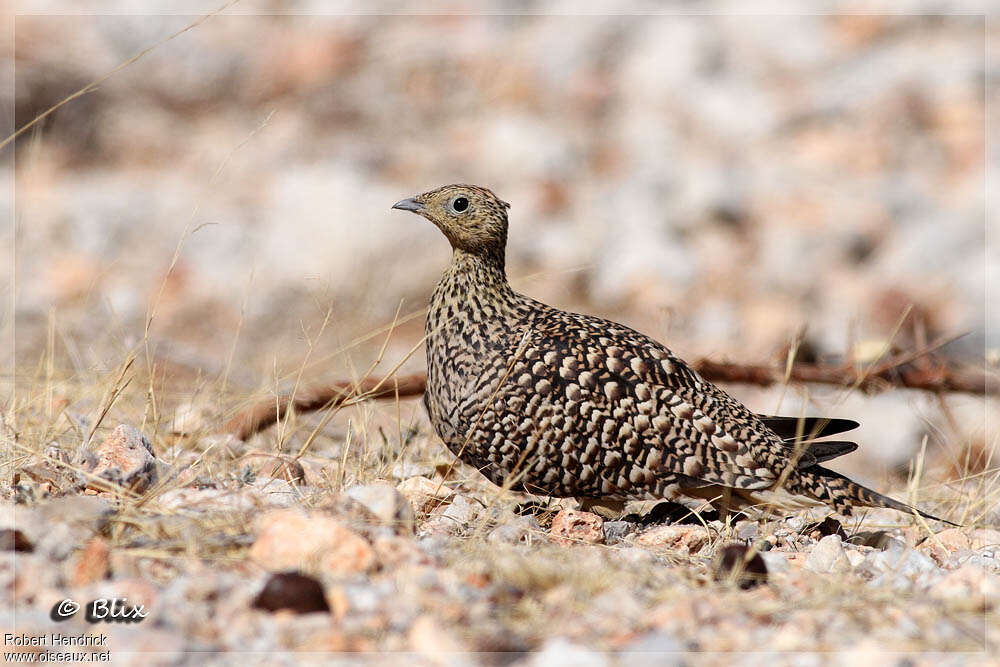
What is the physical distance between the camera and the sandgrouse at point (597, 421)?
3.95m

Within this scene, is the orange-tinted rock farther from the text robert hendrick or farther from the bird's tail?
the text robert hendrick

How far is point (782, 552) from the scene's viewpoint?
3.75 meters

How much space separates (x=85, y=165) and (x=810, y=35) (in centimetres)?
780

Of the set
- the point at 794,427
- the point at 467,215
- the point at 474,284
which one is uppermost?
the point at 467,215

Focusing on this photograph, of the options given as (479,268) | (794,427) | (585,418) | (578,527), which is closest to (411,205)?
(479,268)

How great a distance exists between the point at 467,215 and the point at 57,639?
242cm

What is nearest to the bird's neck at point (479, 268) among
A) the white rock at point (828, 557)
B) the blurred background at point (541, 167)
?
the white rock at point (828, 557)

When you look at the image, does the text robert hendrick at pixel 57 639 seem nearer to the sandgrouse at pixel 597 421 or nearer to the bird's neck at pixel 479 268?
the sandgrouse at pixel 597 421

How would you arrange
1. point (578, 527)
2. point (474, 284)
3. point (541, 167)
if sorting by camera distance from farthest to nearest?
point (541, 167) < point (474, 284) < point (578, 527)

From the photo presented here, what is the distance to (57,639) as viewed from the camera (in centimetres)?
250

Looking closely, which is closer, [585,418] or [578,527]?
[578,527]

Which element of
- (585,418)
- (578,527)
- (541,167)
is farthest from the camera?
(541,167)

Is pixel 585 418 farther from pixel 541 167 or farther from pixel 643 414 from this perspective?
pixel 541 167

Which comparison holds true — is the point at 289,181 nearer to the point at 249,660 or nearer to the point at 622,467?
the point at 622,467
